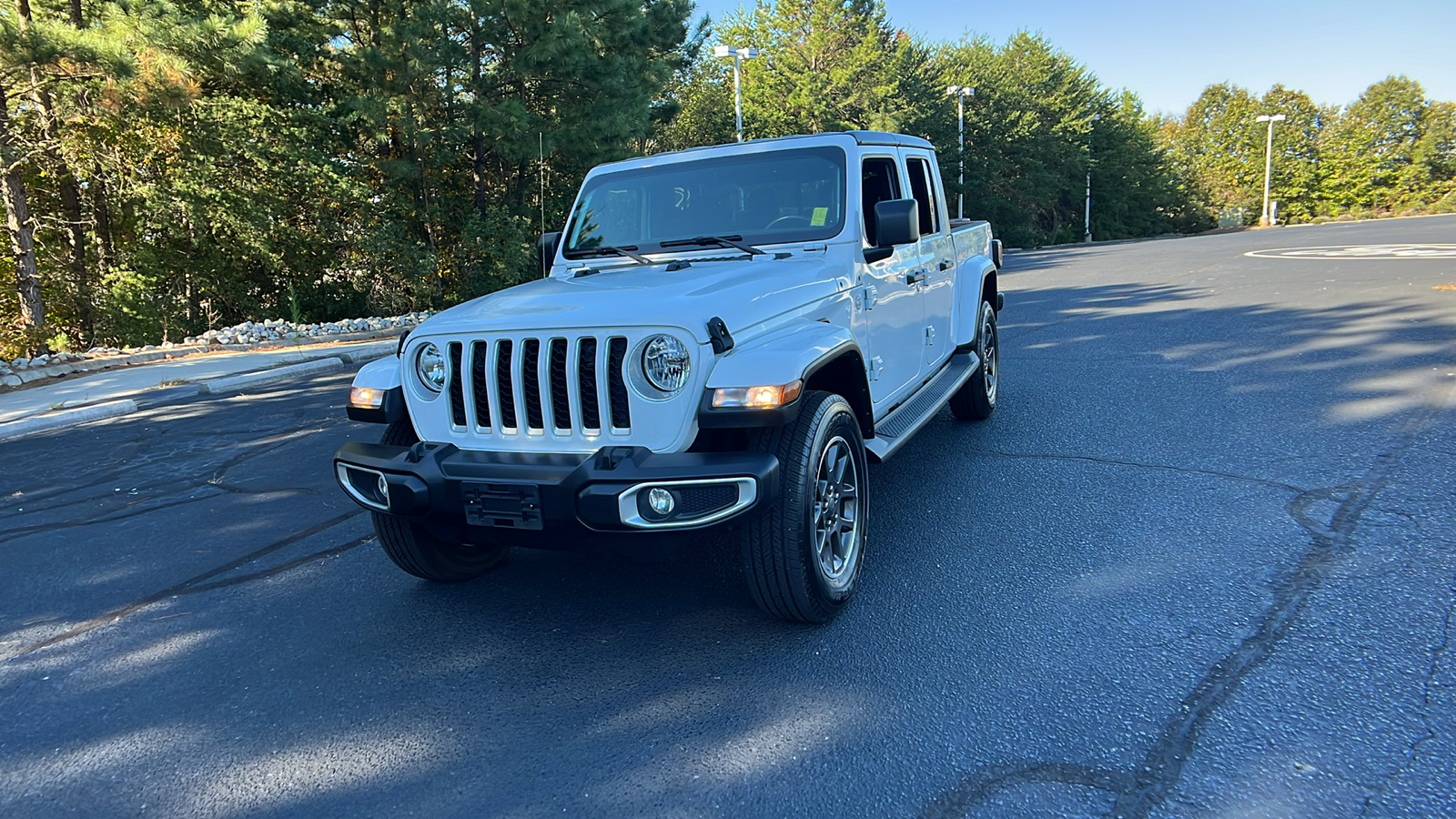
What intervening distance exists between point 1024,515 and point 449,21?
14.1m

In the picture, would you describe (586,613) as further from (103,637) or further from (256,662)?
(103,637)

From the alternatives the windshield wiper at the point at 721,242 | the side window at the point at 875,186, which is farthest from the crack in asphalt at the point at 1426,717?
the windshield wiper at the point at 721,242

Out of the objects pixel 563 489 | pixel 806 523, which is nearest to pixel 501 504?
pixel 563 489

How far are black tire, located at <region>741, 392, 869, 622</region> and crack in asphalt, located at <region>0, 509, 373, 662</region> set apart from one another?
8.57 feet

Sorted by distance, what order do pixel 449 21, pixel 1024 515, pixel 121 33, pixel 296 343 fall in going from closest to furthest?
pixel 1024 515 → pixel 121 33 → pixel 296 343 → pixel 449 21

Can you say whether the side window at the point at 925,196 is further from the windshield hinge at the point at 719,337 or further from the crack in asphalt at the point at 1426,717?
the crack in asphalt at the point at 1426,717

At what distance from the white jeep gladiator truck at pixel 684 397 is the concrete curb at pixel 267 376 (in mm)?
7822

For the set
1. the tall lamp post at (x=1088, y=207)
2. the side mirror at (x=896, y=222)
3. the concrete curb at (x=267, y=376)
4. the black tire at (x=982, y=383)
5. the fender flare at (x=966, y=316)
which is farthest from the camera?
the tall lamp post at (x=1088, y=207)

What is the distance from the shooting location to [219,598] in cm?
409

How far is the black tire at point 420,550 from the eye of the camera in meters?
3.65

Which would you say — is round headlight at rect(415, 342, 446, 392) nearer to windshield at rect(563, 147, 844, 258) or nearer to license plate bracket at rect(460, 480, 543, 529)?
license plate bracket at rect(460, 480, 543, 529)

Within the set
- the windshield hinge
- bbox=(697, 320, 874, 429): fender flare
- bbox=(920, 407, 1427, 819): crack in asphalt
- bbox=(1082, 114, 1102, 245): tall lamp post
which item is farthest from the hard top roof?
bbox=(1082, 114, 1102, 245): tall lamp post

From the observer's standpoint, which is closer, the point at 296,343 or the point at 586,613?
the point at 586,613

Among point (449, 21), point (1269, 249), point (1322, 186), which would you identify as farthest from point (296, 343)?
point (1322, 186)
